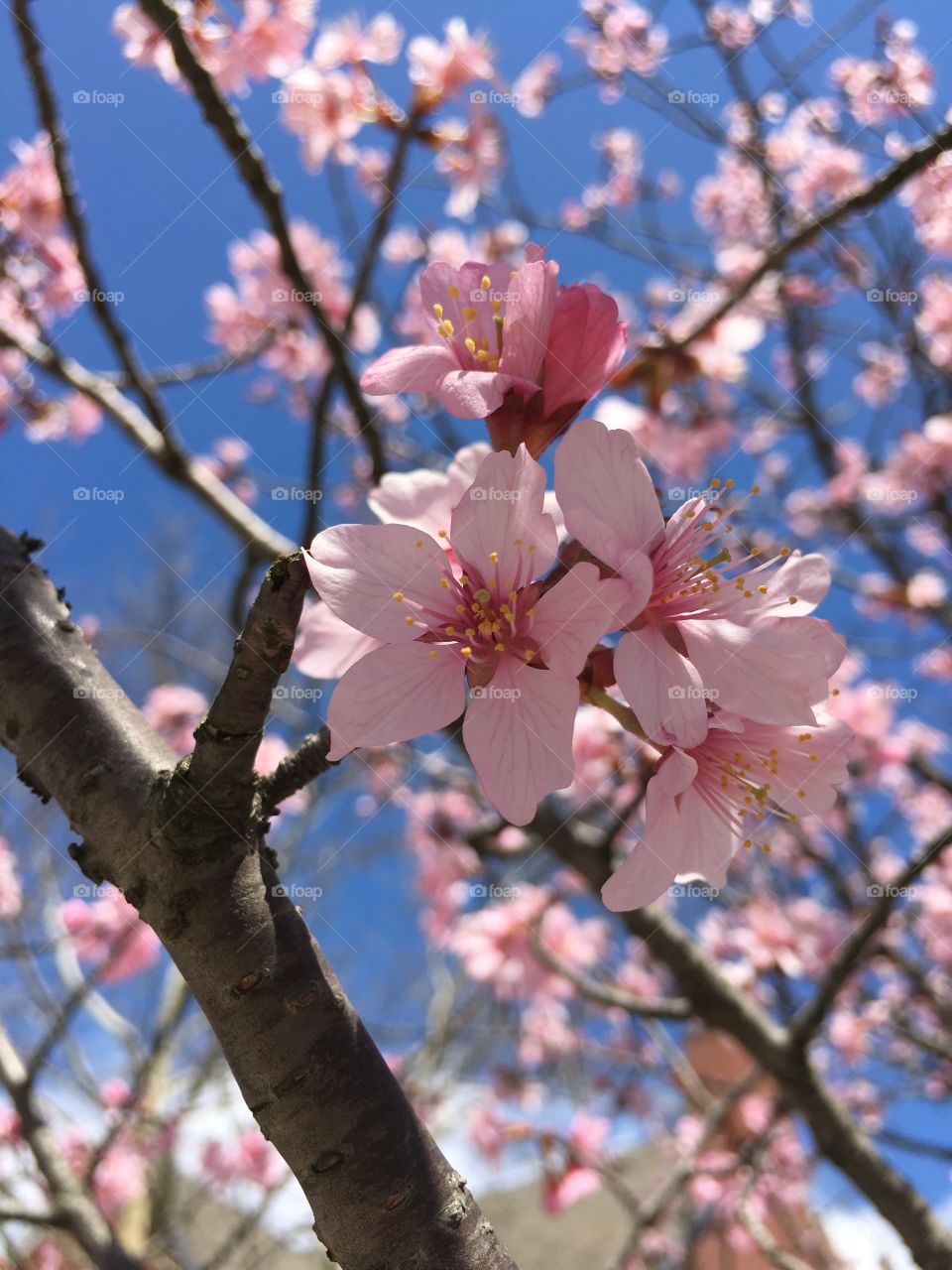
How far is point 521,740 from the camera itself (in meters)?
0.70

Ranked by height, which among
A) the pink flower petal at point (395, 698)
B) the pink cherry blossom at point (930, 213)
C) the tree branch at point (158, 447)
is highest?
the pink cherry blossom at point (930, 213)

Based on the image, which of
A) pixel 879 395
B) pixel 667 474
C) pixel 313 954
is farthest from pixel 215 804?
pixel 879 395

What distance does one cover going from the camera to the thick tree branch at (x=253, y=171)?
1.44m

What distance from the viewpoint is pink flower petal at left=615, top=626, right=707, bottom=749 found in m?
0.68

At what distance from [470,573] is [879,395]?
5.60 meters

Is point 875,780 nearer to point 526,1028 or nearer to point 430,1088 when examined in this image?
point 526,1028

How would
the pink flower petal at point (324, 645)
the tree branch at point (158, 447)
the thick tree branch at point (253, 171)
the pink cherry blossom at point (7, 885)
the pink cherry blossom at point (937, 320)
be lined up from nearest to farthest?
the pink flower petal at point (324, 645) < the thick tree branch at point (253, 171) < the tree branch at point (158, 447) < the pink cherry blossom at point (937, 320) < the pink cherry blossom at point (7, 885)

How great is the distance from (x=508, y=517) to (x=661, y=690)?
0.64 ft

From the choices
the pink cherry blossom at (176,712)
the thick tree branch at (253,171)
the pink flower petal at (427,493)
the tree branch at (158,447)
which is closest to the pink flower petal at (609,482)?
the pink flower petal at (427,493)

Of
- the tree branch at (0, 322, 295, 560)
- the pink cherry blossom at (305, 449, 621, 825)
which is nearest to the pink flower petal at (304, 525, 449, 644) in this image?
the pink cherry blossom at (305, 449, 621, 825)

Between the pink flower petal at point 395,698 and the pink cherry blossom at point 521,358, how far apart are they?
228mm

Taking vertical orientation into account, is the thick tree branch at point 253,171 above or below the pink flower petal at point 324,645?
above

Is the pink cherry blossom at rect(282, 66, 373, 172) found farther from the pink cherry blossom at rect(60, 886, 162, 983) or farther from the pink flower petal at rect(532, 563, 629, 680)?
the pink cherry blossom at rect(60, 886, 162, 983)

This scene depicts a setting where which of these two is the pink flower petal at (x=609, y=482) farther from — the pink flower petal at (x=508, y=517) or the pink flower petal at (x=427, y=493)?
the pink flower petal at (x=427, y=493)
